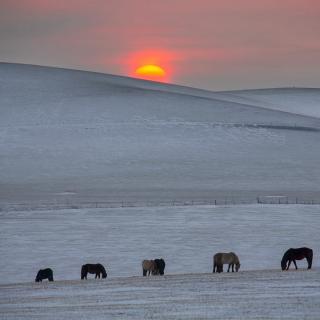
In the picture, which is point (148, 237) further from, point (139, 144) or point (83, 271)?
point (139, 144)

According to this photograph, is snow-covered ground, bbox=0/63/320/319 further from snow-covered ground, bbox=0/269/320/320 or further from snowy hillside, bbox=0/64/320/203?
snowy hillside, bbox=0/64/320/203

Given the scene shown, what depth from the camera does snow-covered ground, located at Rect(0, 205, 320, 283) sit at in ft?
124

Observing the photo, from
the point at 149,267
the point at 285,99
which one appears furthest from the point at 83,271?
the point at 285,99

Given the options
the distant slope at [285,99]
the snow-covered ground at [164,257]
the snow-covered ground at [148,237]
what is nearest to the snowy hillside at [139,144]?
the distant slope at [285,99]

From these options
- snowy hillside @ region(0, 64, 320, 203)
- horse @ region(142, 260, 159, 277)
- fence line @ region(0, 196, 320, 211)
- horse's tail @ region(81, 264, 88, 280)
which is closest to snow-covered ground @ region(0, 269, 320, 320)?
horse @ region(142, 260, 159, 277)

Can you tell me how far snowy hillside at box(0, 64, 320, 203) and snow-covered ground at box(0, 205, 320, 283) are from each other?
895cm

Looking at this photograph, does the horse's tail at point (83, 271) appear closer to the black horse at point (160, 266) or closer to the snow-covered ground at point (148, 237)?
the black horse at point (160, 266)

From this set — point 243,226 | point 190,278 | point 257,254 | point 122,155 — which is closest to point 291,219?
point 243,226

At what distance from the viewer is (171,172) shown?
72000mm

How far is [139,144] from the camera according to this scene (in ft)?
271

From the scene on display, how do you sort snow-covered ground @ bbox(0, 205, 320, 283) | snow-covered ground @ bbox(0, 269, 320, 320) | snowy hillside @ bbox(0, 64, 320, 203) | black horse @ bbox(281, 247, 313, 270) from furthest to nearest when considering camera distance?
snowy hillside @ bbox(0, 64, 320, 203) → snow-covered ground @ bbox(0, 205, 320, 283) → black horse @ bbox(281, 247, 313, 270) → snow-covered ground @ bbox(0, 269, 320, 320)

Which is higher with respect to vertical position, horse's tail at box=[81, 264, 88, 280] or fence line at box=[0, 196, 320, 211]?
fence line at box=[0, 196, 320, 211]

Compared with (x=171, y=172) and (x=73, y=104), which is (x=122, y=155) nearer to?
(x=171, y=172)

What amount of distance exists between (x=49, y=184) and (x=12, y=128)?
21496mm
